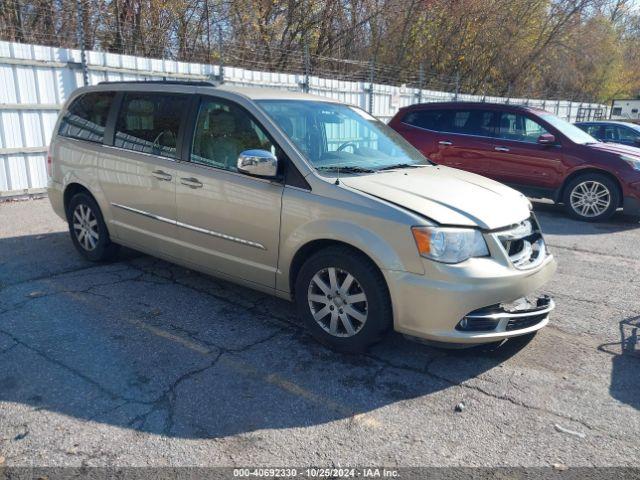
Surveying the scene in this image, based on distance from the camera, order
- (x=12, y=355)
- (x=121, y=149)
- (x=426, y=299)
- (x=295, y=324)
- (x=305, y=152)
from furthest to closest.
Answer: (x=121, y=149), (x=295, y=324), (x=305, y=152), (x=12, y=355), (x=426, y=299)

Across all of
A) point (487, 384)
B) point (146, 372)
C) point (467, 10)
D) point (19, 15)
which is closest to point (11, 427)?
point (146, 372)

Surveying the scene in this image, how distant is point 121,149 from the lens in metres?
5.04

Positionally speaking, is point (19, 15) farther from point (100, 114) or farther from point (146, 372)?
point (146, 372)

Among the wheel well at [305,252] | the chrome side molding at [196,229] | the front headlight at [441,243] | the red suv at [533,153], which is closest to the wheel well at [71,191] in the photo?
the chrome side molding at [196,229]

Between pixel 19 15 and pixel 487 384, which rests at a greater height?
pixel 19 15

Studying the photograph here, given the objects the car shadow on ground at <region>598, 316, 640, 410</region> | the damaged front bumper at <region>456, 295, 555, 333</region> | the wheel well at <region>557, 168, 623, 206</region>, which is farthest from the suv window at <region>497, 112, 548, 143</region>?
the damaged front bumper at <region>456, 295, 555, 333</region>

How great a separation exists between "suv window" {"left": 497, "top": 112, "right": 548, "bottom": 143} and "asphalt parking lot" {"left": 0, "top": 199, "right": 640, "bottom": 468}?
182 inches

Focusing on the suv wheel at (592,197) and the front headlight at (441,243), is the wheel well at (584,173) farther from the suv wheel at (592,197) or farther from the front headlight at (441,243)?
the front headlight at (441,243)

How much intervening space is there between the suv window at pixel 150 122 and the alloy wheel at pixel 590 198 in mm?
6816

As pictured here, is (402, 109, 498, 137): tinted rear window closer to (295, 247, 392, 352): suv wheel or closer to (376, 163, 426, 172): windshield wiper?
(376, 163, 426, 172): windshield wiper

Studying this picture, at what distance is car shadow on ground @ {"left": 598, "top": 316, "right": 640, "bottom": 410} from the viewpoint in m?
3.37

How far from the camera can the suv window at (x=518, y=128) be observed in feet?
29.6

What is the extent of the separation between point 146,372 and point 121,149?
2461 millimetres

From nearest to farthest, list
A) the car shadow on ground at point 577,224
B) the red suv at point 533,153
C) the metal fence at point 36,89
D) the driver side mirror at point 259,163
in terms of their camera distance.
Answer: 1. the driver side mirror at point 259,163
2. the car shadow on ground at point 577,224
3. the metal fence at point 36,89
4. the red suv at point 533,153
